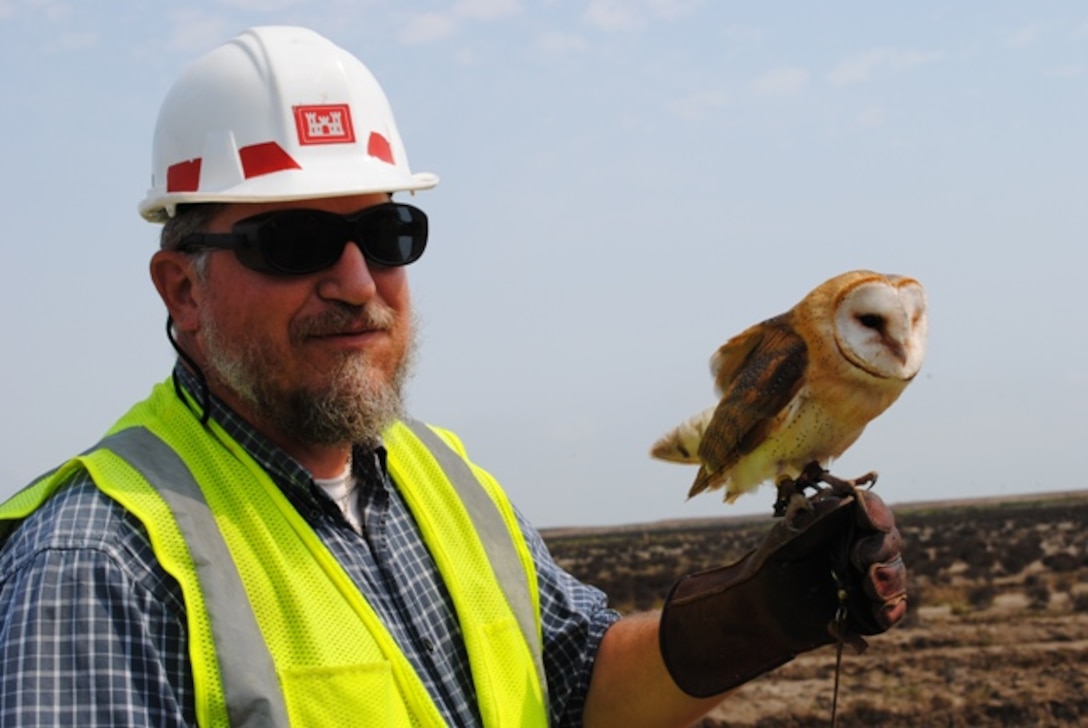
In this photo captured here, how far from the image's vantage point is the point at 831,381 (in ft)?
13.6

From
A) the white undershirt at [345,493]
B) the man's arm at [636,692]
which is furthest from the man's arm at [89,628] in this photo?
the man's arm at [636,692]

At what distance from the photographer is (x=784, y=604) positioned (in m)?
3.29

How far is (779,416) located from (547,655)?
4.32ft

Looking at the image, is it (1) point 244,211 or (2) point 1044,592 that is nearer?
(1) point 244,211

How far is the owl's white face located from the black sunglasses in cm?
166

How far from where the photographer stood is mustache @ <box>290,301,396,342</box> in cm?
290

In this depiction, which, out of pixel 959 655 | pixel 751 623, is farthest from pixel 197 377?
pixel 959 655

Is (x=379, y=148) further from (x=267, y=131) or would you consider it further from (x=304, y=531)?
(x=304, y=531)

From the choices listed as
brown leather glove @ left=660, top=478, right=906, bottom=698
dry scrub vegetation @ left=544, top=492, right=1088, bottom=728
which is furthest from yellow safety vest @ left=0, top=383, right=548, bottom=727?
dry scrub vegetation @ left=544, top=492, right=1088, bottom=728

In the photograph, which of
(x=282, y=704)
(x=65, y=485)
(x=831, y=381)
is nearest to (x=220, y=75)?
(x=65, y=485)

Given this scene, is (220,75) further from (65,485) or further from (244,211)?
(65,485)

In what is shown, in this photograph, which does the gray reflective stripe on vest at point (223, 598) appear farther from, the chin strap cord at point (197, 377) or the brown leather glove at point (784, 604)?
the brown leather glove at point (784, 604)

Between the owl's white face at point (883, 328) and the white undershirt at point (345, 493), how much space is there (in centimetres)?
174

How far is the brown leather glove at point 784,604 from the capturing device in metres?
3.26
